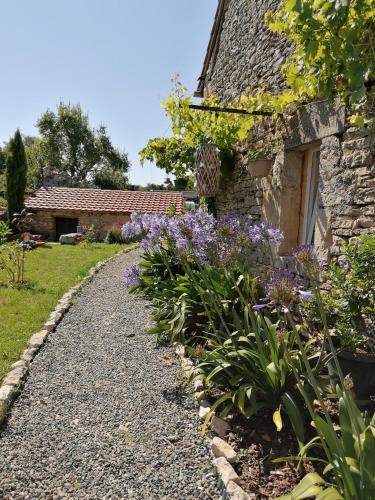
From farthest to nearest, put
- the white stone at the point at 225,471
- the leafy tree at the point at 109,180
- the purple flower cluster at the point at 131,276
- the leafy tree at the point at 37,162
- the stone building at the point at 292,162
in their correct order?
the leafy tree at the point at 109,180 → the leafy tree at the point at 37,162 → the purple flower cluster at the point at 131,276 → the stone building at the point at 292,162 → the white stone at the point at 225,471

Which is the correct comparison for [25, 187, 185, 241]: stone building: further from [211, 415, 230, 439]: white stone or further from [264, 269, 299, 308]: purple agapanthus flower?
[264, 269, 299, 308]: purple agapanthus flower

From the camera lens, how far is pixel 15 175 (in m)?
19.1

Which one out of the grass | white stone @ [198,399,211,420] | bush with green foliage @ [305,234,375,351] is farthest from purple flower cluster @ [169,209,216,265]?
the grass

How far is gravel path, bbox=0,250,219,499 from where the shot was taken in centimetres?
208

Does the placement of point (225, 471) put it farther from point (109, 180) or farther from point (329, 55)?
point (109, 180)

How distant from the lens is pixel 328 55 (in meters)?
2.54

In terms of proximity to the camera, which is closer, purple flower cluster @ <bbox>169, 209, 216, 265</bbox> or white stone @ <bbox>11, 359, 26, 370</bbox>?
purple flower cluster @ <bbox>169, 209, 216, 265</bbox>

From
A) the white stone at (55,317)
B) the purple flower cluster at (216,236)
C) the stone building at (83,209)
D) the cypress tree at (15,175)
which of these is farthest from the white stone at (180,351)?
the cypress tree at (15,175)

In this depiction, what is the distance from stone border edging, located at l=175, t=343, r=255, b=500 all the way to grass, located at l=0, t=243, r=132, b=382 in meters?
2.03

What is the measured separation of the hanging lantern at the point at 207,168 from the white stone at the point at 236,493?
4.61 m

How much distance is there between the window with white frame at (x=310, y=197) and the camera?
420 cm

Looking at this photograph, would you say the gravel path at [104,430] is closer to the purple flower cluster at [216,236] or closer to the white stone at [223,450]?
the white stone at [223,450]

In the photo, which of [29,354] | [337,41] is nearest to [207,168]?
[337,41]

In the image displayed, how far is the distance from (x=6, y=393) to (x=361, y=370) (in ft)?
9.18
